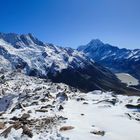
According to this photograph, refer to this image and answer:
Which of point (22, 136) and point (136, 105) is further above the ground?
point (136, 105)

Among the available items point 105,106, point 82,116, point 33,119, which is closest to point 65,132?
point 33,119

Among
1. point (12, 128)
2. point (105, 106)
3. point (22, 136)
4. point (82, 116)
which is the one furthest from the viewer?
point (105, 106)

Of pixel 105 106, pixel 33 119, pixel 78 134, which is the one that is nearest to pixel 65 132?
pixel 78 134

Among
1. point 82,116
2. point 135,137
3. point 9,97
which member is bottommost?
point 135,137

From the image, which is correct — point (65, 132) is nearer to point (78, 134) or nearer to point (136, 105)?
point (78, 134)

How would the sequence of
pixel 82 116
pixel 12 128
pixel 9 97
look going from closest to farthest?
pixel 12 128 → pixel 82 116 → pixel 9 97

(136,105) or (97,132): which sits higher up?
(136,105)

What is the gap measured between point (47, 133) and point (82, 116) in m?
11.8

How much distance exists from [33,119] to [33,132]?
22.2ft

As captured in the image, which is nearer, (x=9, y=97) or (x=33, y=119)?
(x=33, y=119)

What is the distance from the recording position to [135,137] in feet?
93.8

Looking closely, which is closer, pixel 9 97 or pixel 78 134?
pixel 78 134

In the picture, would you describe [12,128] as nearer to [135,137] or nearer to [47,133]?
[47,133]

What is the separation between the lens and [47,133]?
28219 millimetres
